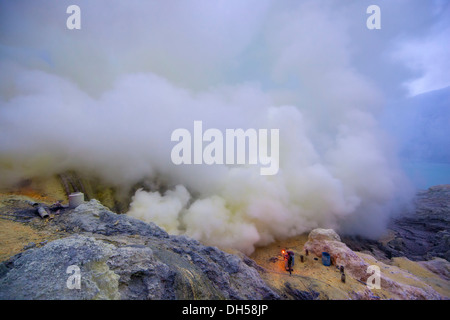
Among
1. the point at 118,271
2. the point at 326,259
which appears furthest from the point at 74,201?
the point at 326,259

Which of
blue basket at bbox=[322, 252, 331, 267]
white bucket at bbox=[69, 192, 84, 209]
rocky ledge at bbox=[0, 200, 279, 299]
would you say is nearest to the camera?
rocky ledge at bbox=[0, 200, 279, 299]

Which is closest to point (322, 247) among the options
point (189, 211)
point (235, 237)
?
point (235, 237)

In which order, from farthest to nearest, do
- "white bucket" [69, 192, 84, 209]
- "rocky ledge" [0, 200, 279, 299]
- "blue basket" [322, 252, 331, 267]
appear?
1. "blue basket" [322, 252, 331, 267]
2. "white bucket" [69, 192, 84, 209]
3. "rocky ledge" [0, 200, 279, 299]

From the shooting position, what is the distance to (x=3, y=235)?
679cm

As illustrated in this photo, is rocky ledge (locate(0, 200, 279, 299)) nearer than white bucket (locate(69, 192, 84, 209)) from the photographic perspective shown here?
Yes

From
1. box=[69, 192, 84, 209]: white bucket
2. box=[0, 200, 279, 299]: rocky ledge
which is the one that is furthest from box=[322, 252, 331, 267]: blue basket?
box=[69, 192, 84, 209]: white bucket

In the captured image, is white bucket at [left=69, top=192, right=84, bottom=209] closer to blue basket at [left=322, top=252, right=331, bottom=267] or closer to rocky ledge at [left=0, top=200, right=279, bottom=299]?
rocky ledge at [left=0, top=200, right=279, bottom=299]

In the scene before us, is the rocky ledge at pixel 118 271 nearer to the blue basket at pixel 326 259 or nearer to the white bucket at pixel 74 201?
the white bucket at pixel 74 201

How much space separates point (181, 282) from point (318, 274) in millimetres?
10733

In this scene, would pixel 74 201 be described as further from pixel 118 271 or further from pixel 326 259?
pixel 326 259

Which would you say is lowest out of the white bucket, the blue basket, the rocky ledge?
the blue basket

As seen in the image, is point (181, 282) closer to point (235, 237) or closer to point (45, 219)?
point (45, 219)

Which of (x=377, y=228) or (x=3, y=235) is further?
(x=377, y=228)

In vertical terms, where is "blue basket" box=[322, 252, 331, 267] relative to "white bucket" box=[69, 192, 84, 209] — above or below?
below
